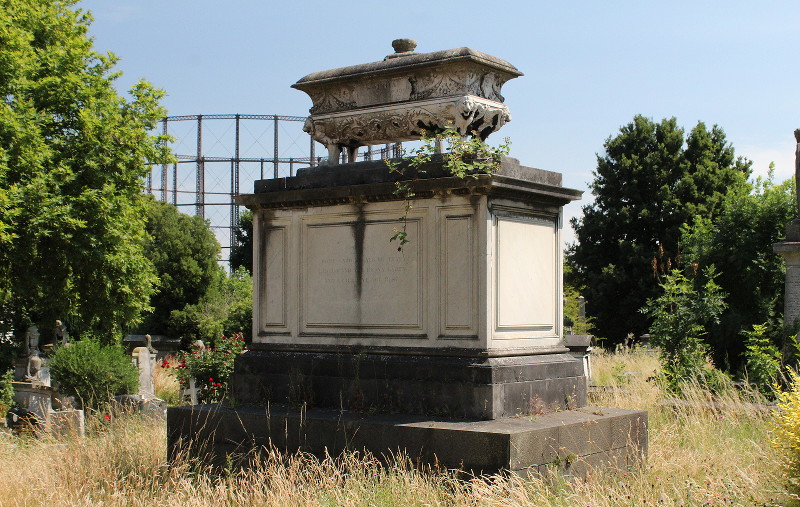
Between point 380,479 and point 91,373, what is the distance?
1297 centimetres

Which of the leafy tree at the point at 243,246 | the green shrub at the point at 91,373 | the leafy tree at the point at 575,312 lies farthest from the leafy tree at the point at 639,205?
the leafy tree at the point at 243,246

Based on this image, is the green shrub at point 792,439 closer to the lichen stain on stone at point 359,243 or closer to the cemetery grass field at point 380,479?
the cemetery grass field at point 380,479

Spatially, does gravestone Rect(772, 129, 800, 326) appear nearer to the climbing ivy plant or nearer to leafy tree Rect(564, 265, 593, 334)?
the climbing ivy plant

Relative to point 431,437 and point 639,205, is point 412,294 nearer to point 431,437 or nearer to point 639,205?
point 431,437

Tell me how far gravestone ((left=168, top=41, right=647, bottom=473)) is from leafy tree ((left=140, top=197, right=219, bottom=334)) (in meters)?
28.8

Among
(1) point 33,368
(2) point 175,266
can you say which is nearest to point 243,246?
(2) point 175,266

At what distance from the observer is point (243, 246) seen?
51.2 m

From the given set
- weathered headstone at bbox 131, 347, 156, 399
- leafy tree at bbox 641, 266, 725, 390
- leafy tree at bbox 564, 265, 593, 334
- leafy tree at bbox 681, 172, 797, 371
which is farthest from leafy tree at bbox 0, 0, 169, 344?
leafy tree at bbox 564, 265, 593, 334

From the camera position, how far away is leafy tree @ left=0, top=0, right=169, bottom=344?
59.3 feet

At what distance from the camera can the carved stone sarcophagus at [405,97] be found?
834 cm

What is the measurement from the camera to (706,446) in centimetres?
880

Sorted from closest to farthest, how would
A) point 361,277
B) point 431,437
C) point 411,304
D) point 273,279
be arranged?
point 431,437, point 411,304, point 361,277, point 273,279

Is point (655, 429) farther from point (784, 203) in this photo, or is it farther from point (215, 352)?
point (784, 203)

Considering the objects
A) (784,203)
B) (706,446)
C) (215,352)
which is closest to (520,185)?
(706,446)
